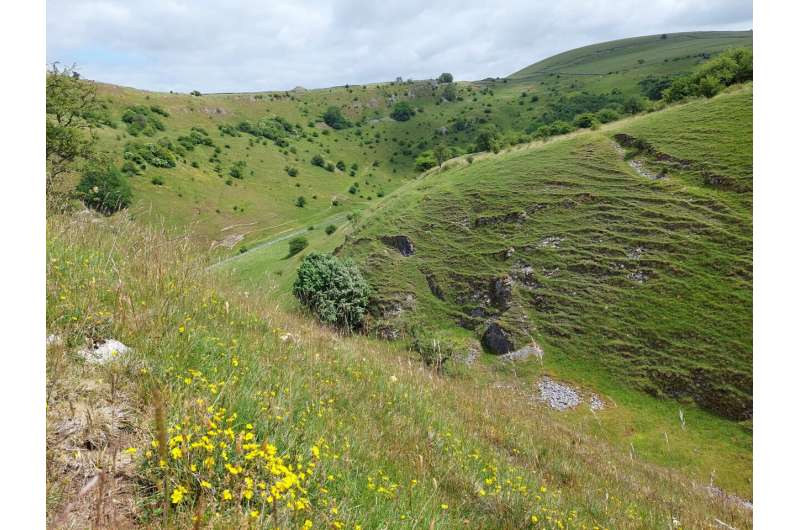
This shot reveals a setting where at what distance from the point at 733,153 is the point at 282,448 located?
42389 millimetres

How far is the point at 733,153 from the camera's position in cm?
3328

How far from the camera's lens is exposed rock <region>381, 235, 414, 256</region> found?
1510 inches

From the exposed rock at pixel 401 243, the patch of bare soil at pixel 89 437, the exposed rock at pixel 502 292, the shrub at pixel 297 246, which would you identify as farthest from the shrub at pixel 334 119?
the patch of bare soil at pixel 89 437

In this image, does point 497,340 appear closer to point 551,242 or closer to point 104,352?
point 551,242

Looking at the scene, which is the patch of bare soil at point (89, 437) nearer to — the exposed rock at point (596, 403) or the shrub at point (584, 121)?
the exposed rock at point (596, 403)

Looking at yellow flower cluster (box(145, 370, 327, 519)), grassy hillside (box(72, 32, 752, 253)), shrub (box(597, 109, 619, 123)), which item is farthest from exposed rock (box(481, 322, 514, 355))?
shrub (box(597, 109, 619, 123))

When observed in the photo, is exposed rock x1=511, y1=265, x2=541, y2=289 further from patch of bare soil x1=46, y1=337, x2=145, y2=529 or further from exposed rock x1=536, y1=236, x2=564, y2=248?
patch of bare soil x1=46, y1=337, x2=145, y2=529

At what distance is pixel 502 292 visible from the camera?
105 feet

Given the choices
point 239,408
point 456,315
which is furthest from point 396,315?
point 239,408

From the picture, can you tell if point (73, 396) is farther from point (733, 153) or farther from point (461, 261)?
point (733, 153)

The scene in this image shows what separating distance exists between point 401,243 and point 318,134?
373ft

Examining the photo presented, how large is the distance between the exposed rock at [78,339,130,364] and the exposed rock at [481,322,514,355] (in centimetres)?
2754

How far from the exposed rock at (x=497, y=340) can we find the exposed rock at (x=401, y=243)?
1137 centimetres

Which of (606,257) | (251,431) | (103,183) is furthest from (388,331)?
(251,431)
